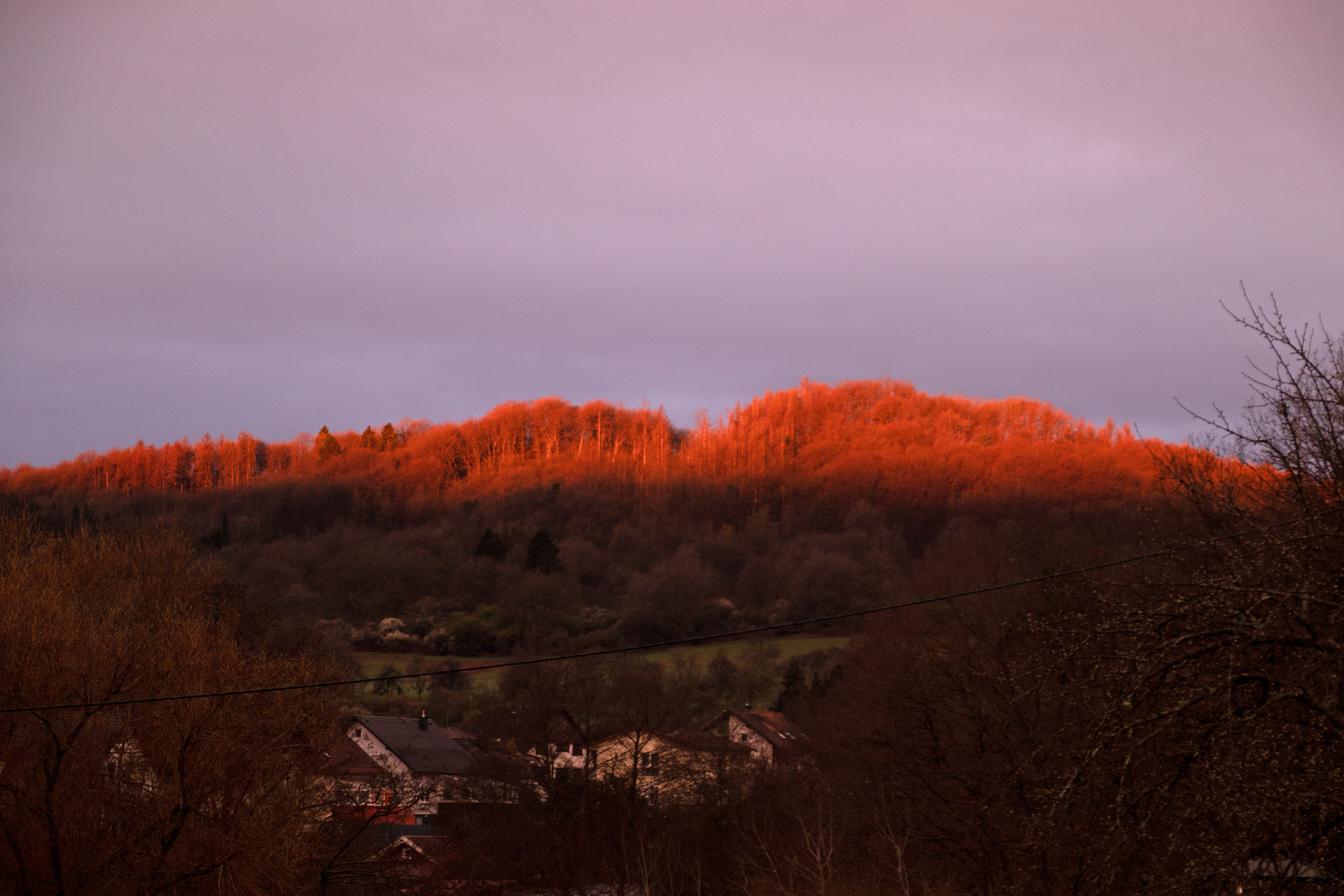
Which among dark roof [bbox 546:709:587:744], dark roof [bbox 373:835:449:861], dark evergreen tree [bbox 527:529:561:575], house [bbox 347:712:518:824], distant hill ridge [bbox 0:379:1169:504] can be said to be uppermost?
distant hill ridge [bbox 0:379:1169:504]

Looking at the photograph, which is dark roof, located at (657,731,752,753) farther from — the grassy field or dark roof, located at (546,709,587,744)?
the grassy field

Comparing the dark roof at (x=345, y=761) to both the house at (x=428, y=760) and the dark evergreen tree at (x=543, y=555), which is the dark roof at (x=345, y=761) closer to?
the house at (x=428, y=760)

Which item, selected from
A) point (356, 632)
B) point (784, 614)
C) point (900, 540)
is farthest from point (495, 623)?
point (900, 540)

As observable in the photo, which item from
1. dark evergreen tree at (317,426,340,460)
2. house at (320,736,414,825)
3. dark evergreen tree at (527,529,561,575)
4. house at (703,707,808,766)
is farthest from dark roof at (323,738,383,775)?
dark evergreen tree at (317,426,340,460)

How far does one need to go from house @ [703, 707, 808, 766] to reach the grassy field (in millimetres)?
10335

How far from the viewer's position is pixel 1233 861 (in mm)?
6988

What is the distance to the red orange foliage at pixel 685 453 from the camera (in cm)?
8800

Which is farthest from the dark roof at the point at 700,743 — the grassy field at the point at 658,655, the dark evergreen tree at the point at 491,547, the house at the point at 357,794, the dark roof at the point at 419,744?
the dark evergreen tree at the point at 491,547

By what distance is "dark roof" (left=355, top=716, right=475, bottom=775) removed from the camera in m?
43.6

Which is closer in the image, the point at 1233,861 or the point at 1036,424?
the point at 1233,861

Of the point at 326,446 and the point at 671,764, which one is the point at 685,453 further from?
the point at 671,764

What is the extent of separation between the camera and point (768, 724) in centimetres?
4916

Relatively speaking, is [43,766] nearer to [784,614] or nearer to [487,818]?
[487,818]

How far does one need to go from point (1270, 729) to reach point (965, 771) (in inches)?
763
